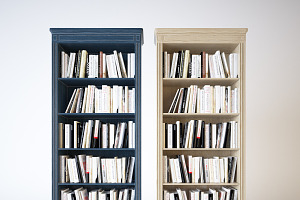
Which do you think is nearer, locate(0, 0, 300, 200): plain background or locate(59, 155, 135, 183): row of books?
locate(59, 155, 135, 183): row of books

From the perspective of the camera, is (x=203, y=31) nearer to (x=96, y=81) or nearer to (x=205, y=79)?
(x=205, y=79)

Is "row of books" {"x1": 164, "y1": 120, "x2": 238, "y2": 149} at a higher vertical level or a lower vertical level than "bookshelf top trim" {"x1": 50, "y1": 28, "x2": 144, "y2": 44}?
lower

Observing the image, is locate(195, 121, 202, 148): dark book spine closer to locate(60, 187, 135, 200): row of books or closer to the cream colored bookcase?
the cream colored bookcase

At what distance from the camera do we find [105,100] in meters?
4.24

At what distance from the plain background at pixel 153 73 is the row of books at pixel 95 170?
1.23 meters

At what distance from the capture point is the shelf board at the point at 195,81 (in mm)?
4199

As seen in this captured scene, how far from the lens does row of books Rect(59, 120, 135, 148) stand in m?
4.24

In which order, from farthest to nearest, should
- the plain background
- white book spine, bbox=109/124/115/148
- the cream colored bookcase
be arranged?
the plain background, white book spine, bbox=109/124/115/148, the cream colored bookcase

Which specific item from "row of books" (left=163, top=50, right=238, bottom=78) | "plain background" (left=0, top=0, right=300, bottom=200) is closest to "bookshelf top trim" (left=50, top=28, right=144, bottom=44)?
"row of books" (left=163, top=50, right=238, bottom=78)

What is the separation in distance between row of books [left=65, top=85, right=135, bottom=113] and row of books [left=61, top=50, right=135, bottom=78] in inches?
5.4

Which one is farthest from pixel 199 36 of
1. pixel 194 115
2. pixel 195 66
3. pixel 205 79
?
pixel 194 115
